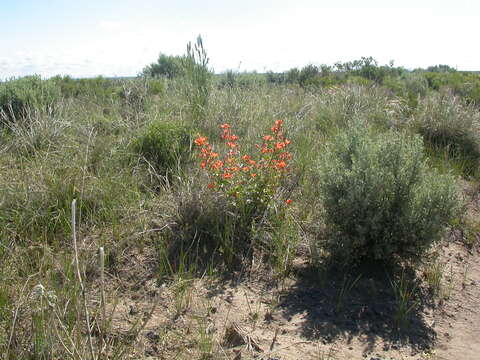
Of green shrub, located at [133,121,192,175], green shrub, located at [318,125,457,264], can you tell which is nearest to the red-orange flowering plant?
green shrub, located at [318,125,457,264]

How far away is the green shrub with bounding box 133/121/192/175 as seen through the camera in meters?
4.75

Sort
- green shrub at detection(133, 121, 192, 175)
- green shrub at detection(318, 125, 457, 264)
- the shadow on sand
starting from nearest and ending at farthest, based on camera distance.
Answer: the shadow on sand → green shrub at detection(318, 125, 457, 264) → green shrub at detection(133, 121, 192, 175)

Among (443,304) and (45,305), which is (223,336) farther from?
(443,304)

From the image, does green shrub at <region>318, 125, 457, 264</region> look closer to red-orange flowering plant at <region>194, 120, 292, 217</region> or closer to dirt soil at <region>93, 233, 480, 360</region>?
dirt soil at <region>93, 233, 480, 360</region>

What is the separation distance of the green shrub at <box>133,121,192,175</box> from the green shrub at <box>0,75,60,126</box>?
2290mm

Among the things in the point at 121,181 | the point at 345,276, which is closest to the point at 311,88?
the point at 121,181

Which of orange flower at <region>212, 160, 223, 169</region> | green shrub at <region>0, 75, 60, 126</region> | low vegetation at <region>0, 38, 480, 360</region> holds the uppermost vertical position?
green shrub at <region>0, 75, 60, 126</region>

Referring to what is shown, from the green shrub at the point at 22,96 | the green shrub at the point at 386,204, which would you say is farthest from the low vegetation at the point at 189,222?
the green shrub at the point at 22,96

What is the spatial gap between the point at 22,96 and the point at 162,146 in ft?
10.7

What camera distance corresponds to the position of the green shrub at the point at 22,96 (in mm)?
6527

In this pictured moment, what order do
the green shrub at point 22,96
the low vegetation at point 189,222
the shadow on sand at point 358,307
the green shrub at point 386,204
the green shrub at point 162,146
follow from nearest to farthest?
the low vegetation at point 189,222 → the shadow on sand at point 358,307 → the green shrub at point 386,204 → the green shrub at point 162,146 → the green shrub at point 22,96

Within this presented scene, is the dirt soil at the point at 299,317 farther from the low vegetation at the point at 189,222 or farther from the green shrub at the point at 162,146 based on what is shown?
the green shrub at the point at 162,146

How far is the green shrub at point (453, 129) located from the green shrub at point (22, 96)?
17.8 feet

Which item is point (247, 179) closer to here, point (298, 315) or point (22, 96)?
point (298, 315)
